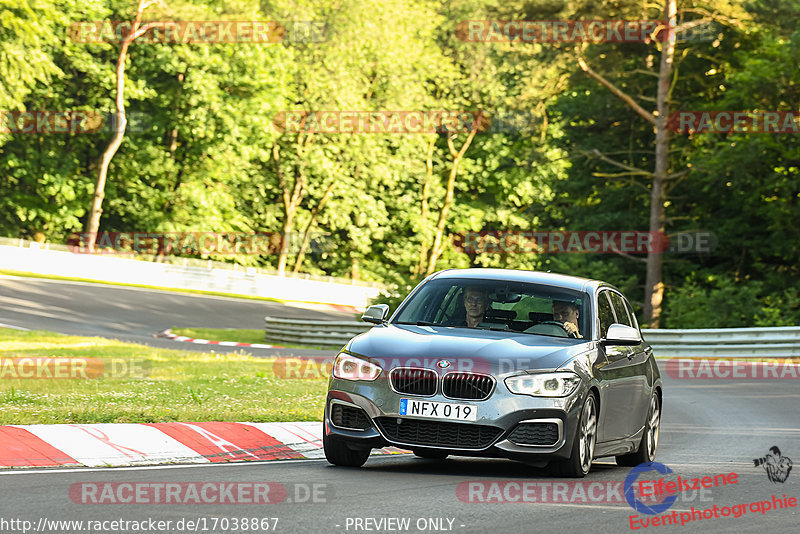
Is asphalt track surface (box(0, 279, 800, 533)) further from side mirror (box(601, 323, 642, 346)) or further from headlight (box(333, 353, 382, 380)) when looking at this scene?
side mirror (box(601, 323, 642, 346))

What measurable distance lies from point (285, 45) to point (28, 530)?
58.0 m

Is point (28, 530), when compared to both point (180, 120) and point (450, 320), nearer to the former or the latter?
point (450, 320)

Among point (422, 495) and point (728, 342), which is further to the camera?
point (728, 342)

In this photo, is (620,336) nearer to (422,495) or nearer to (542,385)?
(542,385)

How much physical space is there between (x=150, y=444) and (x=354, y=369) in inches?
74.4

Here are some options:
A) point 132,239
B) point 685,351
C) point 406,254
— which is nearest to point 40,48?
point 132,239

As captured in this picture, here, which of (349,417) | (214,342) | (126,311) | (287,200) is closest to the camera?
(349,417)

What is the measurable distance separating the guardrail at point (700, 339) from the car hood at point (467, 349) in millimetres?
18864

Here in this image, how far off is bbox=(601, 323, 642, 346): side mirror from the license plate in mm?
1655

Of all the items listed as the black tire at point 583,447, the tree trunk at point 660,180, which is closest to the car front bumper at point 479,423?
the black tire at point 583,447

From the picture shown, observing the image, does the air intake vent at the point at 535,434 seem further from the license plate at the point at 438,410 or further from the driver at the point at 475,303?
the driver at the point at 475,303

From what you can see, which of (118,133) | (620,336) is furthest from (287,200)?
(620,336)

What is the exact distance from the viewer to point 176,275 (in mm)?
50875

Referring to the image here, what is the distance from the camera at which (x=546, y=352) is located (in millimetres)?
9250
